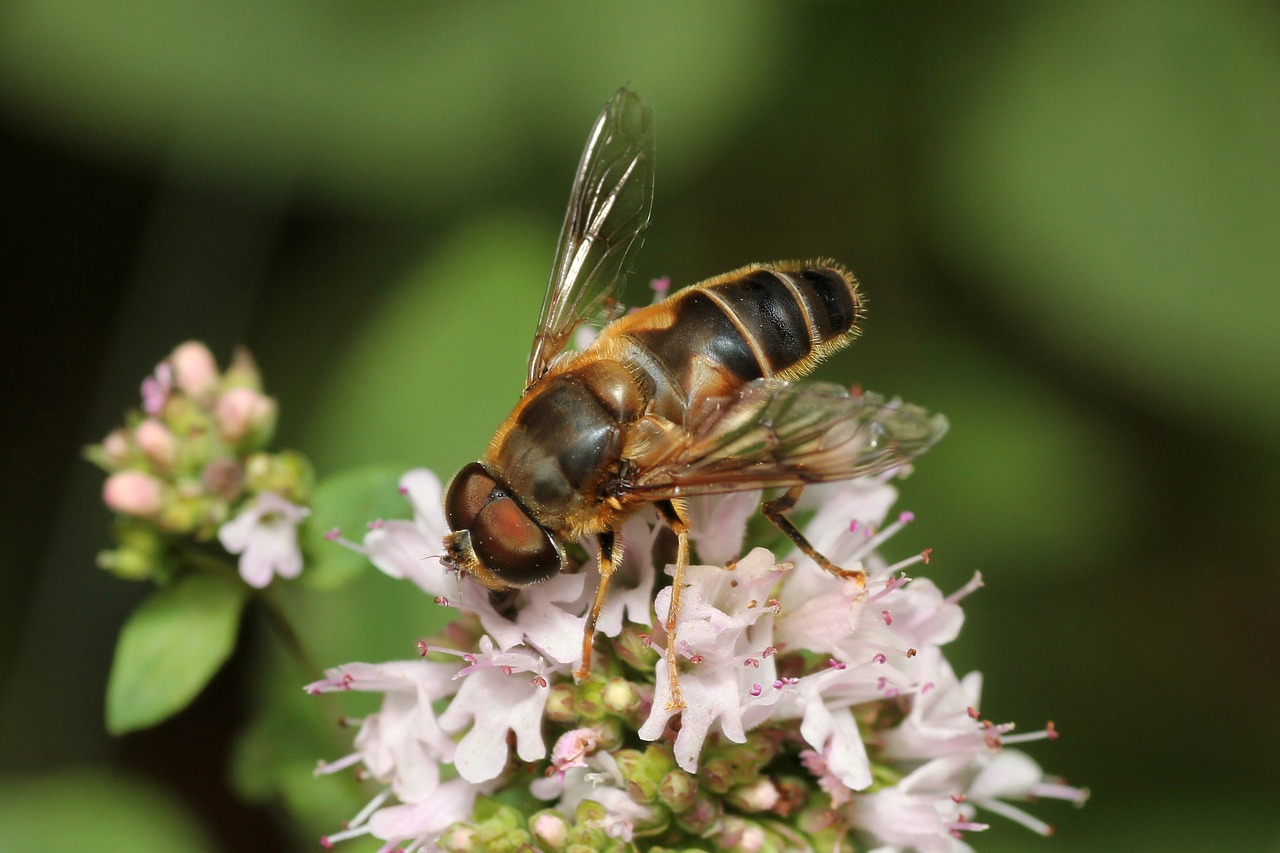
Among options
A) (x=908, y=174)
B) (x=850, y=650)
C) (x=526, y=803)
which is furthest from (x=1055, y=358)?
(x=526, y=803)

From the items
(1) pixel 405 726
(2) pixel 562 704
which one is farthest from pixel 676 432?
(1) pixel 405 726

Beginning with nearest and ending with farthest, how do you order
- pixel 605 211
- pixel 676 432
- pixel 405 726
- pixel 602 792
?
pixel 676 432, pixel 602 792, pixel 405 726, pixel 605 211

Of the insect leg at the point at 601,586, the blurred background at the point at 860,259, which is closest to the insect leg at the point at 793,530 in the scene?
the insect leg at the point at 601,586

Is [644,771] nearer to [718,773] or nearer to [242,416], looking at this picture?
[718,773]

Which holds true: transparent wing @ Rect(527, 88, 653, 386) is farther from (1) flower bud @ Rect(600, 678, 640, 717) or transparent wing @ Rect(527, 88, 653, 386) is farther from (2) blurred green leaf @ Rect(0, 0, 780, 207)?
(2) blurred green leaf @ Rect(0, 0, 780, 207)

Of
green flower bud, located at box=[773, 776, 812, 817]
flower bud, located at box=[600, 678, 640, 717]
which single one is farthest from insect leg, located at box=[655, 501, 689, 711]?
green flower bud, located at box=[773, 776, 812, 817]

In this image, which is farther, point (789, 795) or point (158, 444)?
point (158, 444)

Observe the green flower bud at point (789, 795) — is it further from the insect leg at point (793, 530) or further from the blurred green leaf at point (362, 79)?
the blurred green leaf at point (362, 79)

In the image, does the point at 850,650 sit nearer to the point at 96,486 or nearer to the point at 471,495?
the point at 471,495

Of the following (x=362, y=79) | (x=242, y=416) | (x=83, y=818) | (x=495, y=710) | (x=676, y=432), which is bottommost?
(x=83, y=818)
